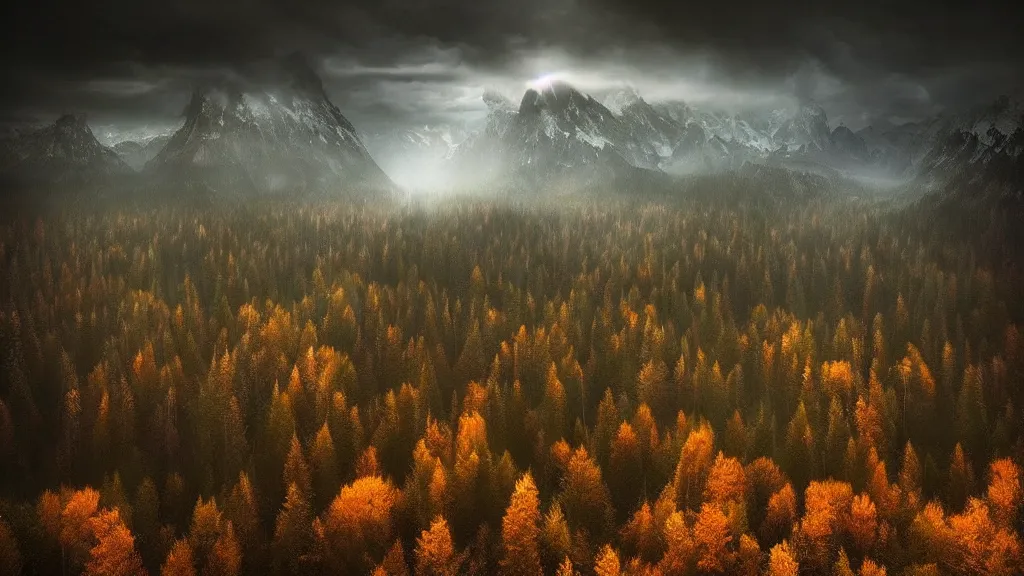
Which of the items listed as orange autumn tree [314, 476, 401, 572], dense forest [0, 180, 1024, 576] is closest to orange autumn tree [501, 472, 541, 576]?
dense forest [0, 180, 1024, 576]

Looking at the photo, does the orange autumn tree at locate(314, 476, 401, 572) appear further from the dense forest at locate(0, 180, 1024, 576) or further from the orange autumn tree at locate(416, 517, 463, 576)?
the orange autumn tree at locate(416, 517, 463, 576)

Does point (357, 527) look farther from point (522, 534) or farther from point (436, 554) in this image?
point (522, 534)

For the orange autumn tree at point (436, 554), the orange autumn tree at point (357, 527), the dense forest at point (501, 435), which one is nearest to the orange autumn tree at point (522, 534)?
the dense forest at point (501, 435)

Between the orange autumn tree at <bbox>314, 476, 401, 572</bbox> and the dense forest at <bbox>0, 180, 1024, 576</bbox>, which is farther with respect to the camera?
the dense forest at <bbox>0, 180, 1024, 576</bbox>

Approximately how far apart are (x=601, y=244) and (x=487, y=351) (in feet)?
356

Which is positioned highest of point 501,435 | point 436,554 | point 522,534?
point 522,534

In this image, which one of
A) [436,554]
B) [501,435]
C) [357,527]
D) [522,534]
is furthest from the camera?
[501,435]

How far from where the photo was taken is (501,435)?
66000 millimetres

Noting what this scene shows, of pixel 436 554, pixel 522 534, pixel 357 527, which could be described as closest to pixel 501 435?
pixel 522 534

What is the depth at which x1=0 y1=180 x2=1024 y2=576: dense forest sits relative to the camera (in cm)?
4694

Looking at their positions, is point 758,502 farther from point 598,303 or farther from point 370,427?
point 598,303

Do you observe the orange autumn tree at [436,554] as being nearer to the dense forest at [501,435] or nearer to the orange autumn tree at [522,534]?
the dense forest at [501,435]

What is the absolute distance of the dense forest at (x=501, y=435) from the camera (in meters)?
46.9

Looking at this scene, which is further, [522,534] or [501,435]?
[501,435]
